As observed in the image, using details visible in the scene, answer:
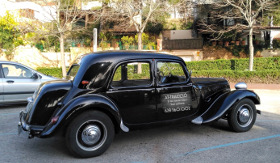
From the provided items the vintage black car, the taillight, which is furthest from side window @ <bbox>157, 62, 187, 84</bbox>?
the taillight

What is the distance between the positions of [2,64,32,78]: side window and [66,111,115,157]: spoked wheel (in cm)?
565

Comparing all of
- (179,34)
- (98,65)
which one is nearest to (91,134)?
(98,65)

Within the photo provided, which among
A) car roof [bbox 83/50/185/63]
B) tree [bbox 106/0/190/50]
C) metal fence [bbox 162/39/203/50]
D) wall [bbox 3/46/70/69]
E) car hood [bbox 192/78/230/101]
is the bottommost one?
car hood [bbox 192/78/230/101]

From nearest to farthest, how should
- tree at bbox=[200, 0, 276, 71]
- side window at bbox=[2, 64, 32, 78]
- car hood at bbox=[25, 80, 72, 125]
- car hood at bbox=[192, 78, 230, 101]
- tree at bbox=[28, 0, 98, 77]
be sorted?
car hood at bbox=[25, 80, 72, 125] → car hood at bbox=[192, 78, 230, 101] → side window at bbox=[2, 64, 32, 78] → tree at bbox=[200, 0, 276, 71] → tree at bbox=[28, 0, 98, 77]

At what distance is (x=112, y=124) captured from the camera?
4.25 m

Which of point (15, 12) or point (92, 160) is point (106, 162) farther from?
point (15, 12)

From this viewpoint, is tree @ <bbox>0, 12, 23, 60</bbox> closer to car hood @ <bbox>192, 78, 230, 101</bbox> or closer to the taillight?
car hood @ <bbox>192, 78, 230, 101</bbox>

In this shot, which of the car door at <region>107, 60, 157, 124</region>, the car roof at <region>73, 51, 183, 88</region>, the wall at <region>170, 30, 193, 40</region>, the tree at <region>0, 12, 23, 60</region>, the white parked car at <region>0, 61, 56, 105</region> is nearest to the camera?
the car roof at <region>73, 51, 183, 88</region>

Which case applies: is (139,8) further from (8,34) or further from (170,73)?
(170,73)

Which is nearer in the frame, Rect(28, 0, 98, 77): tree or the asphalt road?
the asphalt road

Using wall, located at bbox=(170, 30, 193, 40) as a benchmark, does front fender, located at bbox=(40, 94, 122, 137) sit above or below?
below

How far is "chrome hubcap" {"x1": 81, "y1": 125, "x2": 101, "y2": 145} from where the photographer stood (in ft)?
13.4

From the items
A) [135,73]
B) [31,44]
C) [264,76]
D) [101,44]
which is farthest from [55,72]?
[135,73]

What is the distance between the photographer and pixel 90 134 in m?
4.09
